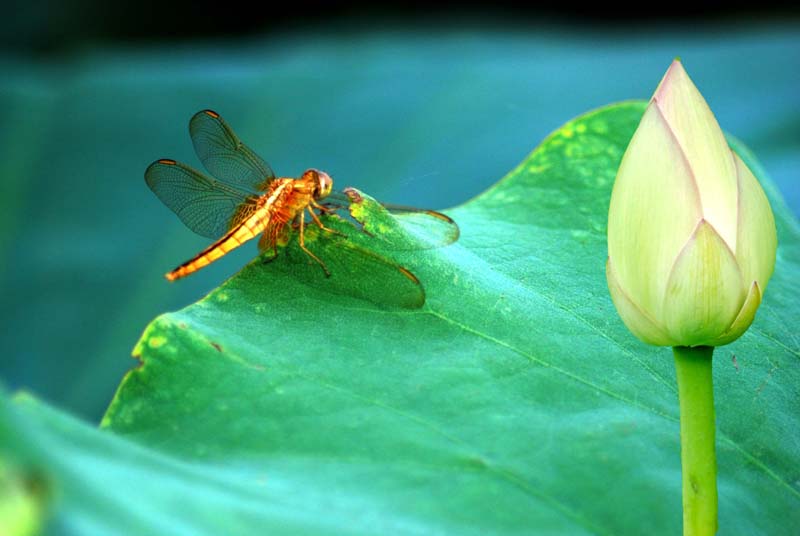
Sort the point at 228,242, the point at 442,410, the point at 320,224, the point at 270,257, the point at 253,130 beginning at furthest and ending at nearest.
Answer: the point at 253,130 < the point at 228,242 < the point at 320,224 < the point at 270,257 < the point at 442,410

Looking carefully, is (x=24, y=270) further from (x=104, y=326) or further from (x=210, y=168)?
(x=210, y=168)

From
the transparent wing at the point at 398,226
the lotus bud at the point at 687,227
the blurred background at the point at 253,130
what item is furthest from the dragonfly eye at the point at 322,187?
the blurred background at the point at 253,130

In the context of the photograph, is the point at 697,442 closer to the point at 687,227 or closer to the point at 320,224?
the point at 687,227

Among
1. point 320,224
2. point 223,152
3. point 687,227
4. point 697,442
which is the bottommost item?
point 697,442

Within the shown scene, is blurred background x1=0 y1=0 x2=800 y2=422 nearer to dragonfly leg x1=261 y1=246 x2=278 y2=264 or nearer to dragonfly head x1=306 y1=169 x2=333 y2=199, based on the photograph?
dragonfly head x1=306 y1=169 x2=333 y2=199

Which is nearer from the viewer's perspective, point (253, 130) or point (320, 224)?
point (320, 224)

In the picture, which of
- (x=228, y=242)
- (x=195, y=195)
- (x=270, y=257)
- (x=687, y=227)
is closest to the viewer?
(x=687, y=227)

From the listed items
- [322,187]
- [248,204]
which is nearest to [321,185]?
[322,187]

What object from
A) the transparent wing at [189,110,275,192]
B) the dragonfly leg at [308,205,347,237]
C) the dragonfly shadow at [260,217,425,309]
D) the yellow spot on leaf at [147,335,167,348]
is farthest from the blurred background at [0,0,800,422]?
the yellow spot on leaf at [147,335,167,348]
